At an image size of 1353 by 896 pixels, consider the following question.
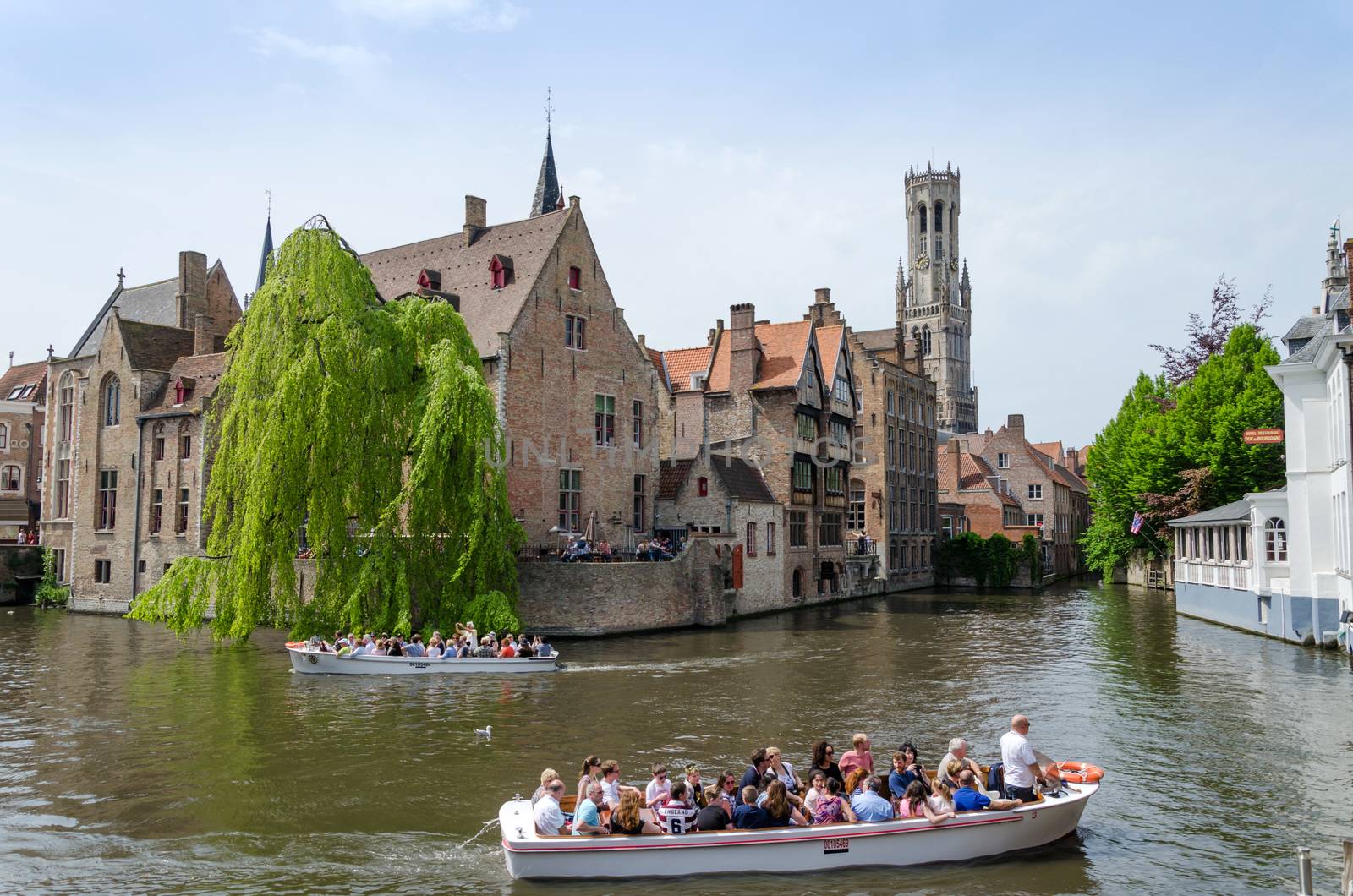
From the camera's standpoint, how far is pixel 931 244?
154 meters

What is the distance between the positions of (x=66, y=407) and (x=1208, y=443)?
5173 cm

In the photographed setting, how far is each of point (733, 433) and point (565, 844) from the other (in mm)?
36686

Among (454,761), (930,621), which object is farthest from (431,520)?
(930,621)

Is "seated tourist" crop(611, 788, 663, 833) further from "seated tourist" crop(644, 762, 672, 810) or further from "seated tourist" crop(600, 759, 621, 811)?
"seated tourist" crop(600, 759, 621, 811)

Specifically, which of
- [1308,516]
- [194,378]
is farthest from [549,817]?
[194,378]

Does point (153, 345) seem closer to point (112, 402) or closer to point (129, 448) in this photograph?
point (112, 402)

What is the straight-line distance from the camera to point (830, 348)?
52.5 m

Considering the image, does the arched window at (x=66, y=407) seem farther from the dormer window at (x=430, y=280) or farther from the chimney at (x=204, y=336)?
the dormer window at (x=430, y=280)

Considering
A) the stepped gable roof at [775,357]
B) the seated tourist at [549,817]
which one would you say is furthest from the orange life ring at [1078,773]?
the stepped gable roof at [775,357]

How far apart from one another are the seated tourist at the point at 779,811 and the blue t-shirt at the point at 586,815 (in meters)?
2.01

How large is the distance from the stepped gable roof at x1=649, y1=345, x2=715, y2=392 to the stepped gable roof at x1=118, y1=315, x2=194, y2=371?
21.8 meters

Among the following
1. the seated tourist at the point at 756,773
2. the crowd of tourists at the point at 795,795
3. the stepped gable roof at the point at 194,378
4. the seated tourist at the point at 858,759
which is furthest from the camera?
the stepped gable roof at the point at 194,378

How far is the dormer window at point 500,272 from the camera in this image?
3906 centimetres

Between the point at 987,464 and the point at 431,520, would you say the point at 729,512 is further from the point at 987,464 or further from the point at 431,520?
the point at 987,464
